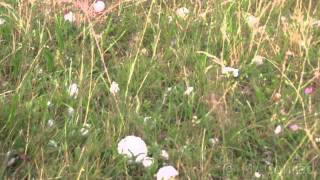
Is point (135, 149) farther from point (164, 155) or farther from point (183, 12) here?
point (183, 12)

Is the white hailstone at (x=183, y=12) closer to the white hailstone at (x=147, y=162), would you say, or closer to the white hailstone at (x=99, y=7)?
the white hailstone at (x=99, y=7)

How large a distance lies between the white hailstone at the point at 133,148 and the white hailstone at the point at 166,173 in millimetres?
114

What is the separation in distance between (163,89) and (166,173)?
0.61 m

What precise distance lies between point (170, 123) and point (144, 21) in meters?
0.75

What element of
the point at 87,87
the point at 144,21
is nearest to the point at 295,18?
the point at 144,21

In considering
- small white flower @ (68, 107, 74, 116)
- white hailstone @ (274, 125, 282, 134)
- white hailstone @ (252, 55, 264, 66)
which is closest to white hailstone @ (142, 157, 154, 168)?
small white flower @ (68, 107, 74, 116)

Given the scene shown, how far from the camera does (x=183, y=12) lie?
298cm

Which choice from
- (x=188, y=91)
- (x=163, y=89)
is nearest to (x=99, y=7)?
(x=163, y=89)

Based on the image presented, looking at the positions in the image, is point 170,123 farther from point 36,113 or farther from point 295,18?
point 295,18

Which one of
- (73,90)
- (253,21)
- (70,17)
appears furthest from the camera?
(70,17)

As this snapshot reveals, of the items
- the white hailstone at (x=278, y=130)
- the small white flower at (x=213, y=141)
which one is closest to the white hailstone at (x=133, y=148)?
the small white flower at (x=213, y=141)

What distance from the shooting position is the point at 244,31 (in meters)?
2.88

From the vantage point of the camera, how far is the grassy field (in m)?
2.14

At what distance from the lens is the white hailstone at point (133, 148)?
2129 mm
